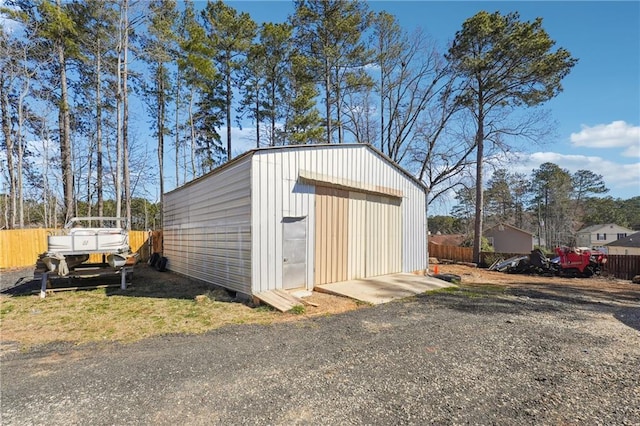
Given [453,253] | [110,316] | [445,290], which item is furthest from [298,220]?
[453,253]

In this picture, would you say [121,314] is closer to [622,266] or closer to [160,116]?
[160,116]

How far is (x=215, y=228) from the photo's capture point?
872 cm

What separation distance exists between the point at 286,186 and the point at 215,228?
263 cm

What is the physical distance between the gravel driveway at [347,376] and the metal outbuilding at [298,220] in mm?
2336

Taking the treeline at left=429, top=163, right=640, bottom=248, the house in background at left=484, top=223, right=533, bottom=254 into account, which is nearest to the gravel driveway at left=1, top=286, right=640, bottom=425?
the house in background at left=484, top=223, right=533, bottom=254

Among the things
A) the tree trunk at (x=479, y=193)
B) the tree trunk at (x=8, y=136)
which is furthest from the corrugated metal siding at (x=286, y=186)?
the tree trunk at (x=8, y=136)

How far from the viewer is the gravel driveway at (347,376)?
8.71 ft

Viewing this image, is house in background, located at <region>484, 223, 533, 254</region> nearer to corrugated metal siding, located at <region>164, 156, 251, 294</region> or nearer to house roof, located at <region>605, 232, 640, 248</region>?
house roof, located at <region>605, 232, 640, 248</region>

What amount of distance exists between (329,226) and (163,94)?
1670 centimetres

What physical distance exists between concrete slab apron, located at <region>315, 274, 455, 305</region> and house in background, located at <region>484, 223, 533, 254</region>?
2668 centimetres

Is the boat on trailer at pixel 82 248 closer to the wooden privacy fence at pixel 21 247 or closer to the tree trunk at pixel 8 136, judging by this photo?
the wooden privacy fence at pixel 21 247

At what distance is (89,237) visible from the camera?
8383 millimetres

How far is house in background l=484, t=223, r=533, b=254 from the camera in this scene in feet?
105

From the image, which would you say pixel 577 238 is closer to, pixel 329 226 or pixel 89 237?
Result: pixel 329 226
